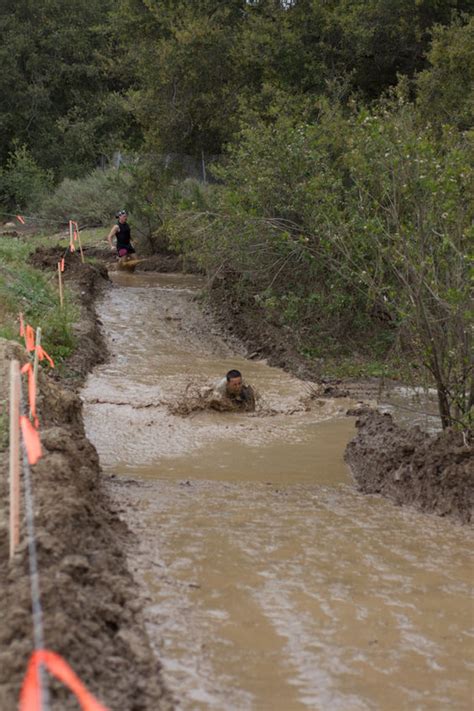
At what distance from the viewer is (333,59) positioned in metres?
23.7

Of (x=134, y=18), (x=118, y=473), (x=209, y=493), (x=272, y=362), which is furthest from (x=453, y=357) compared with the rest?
(x=134, y=18)

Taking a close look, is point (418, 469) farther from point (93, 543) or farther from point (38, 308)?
point (38, 308)

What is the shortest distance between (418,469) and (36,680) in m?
5.15

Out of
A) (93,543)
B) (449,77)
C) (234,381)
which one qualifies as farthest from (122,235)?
Result: (93,543)

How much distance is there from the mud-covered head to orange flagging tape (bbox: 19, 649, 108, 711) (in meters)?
7.42

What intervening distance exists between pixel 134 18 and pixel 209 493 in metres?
20.3

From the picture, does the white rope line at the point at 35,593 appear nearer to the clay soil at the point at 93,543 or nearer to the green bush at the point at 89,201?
the clay soil at the point at 93,543

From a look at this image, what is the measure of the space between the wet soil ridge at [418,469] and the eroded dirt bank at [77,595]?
2746 millimetres

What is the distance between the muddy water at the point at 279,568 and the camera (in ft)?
14.2

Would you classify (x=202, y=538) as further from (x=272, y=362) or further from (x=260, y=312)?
(x=260, y=312)

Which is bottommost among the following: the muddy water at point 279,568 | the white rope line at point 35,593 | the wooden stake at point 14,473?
the muddy water at point 279,568

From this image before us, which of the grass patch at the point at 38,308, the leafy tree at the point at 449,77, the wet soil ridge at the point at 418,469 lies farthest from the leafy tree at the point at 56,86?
the wet soil ridge at the point at 418,469

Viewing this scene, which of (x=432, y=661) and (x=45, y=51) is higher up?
(x=45, y=51)

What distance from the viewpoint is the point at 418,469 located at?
25.8 feet
